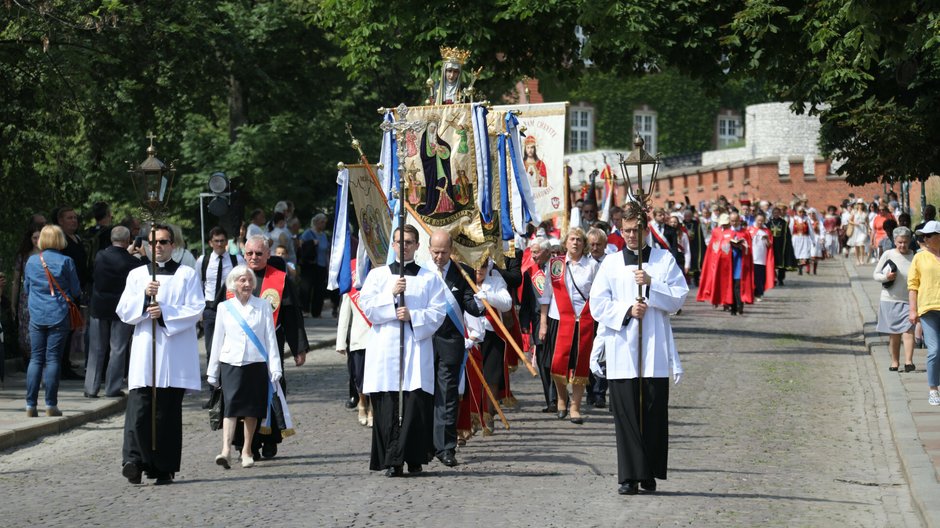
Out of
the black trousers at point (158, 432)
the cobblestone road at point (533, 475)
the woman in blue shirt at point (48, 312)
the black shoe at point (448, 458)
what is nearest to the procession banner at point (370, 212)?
the cobblestone road at point (533, 475)

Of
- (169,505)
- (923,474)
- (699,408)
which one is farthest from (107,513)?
(699,408)

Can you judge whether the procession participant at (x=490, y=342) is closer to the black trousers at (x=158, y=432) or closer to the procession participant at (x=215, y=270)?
the procession participant at (x=215, y=270)

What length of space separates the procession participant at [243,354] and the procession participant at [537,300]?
159 inches

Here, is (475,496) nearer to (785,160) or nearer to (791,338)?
(791,338)

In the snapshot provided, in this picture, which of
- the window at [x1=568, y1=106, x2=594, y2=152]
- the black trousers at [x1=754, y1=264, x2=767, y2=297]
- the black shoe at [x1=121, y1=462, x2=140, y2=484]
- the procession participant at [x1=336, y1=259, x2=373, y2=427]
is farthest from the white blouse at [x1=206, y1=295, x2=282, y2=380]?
the window at [x1=568, y1=106, x2=594, y2=152]

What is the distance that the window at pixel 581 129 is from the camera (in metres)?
87.9

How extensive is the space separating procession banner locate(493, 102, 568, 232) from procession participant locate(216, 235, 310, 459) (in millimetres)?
7570

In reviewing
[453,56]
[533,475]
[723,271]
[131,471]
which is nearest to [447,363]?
[533,475]

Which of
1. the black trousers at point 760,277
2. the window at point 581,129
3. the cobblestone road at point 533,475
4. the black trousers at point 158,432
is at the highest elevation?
the window at point 581,129

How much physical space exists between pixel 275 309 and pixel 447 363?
5.85 feet

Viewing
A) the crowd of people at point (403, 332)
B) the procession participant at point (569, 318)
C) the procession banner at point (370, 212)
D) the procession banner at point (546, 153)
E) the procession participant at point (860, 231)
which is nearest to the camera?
the crowd of people at point (403, 332)

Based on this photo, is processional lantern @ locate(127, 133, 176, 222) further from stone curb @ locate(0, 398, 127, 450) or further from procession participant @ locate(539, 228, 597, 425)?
procession participant @ locate(539, 228, 597, 425)

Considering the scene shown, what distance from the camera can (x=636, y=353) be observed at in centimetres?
1073

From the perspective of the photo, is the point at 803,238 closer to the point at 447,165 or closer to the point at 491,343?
the point at 447,165
